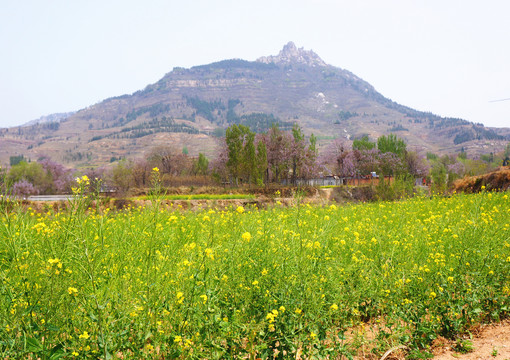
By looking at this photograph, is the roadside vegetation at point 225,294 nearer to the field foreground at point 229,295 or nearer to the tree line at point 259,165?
the field foreground at point 229,295

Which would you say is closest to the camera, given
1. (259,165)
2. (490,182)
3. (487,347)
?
(487,347)

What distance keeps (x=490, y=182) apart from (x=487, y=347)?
1478cm

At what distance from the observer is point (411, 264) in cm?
462

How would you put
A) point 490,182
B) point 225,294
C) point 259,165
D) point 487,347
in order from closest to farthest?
1. point 225,294
2. point 487,347
3. point 490,182
4. point 259,165

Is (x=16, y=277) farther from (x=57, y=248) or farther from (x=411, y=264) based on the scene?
(x=411, y=264)

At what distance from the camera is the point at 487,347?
3.63 metres

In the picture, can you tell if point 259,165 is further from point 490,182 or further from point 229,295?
point 229,295

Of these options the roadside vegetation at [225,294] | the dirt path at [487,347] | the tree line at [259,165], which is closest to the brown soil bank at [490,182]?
the tree line at [259,165]

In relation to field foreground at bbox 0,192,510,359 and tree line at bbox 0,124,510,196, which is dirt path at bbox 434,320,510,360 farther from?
Result: tree line at bbox 0,124,510,196

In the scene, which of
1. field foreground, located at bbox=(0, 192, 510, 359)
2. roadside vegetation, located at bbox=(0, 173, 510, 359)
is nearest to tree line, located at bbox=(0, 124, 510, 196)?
roadside vegetation, located at bbox=(0, 173, 510, 359)

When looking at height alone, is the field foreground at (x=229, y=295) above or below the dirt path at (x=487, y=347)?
above

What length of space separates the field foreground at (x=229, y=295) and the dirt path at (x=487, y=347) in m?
0.13

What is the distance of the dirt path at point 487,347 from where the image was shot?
3.46m

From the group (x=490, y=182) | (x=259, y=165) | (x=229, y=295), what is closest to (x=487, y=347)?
(x=229, y=295)
